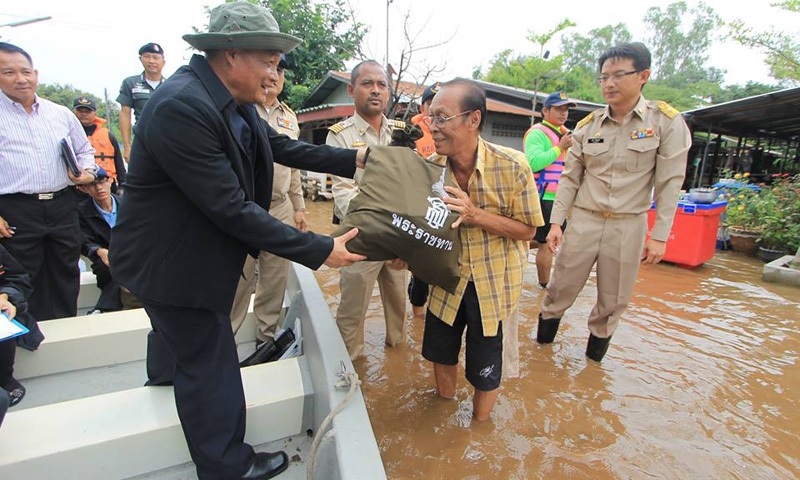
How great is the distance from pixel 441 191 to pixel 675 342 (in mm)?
2958

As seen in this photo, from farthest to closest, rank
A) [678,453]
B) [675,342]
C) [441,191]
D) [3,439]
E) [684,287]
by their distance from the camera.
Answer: [684,287], [675,342], [678,453], [441,191], [3,439]

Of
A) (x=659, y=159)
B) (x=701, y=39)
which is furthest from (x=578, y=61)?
(x=659, y=159)

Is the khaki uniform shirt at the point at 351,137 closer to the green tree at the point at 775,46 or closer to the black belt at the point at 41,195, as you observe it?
the black belt at the point at 41,195

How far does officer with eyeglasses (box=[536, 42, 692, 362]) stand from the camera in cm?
262

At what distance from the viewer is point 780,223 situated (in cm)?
627

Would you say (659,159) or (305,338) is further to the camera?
(659,159)

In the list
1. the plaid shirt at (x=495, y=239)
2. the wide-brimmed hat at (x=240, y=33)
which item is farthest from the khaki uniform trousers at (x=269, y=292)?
the wide-brimmed hat at (x=240, y=33)

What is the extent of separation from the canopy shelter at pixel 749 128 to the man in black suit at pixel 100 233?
10466 mm

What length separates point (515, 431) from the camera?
2305 mm

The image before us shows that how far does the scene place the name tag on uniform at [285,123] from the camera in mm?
3082

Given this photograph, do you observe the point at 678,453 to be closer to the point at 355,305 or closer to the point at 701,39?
the point at 355,305

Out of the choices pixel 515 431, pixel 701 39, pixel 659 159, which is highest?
pixel 701 39

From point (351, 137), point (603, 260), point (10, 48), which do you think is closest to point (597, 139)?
point (603, 260)

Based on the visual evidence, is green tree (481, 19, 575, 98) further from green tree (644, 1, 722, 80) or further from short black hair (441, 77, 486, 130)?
green tree (644, 1, 722, 80)
